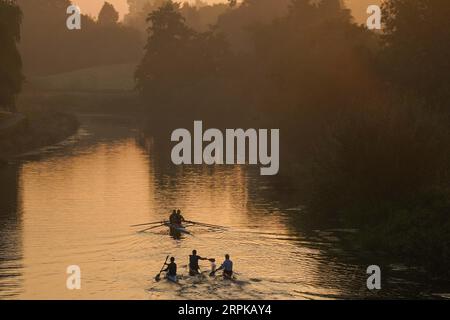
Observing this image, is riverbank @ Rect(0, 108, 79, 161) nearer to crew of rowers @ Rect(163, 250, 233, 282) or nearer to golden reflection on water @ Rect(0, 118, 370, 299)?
golden reflection on water @ Rect(0, 118, 370, 299)

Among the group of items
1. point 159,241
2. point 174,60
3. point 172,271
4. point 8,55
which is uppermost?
point 174,60

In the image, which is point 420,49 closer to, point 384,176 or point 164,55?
point 384,176

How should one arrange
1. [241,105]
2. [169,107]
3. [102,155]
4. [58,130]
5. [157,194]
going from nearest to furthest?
[157,194] < [102,155] < [58,130] < [241,105] < [169,107]

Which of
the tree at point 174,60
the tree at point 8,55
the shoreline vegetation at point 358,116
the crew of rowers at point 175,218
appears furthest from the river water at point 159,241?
the tree at point 174,60

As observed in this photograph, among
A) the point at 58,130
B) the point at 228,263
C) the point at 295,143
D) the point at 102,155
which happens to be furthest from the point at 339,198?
the point at 58,130

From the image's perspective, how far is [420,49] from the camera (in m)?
81.4

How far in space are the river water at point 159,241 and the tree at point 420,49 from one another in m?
17.3

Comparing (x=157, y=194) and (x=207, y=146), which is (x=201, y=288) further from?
(x=207, y=146)

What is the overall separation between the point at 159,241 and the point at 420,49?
38.8 m

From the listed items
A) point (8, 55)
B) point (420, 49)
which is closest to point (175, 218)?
point (420, 49)

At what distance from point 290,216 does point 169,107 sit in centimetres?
11687

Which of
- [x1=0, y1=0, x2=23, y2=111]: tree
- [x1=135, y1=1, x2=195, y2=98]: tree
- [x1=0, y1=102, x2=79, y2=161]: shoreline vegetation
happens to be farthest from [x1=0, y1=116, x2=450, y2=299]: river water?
[x1=135, y1=1, x2=195, y2=98]: tree

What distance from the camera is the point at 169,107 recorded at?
17825 cm
